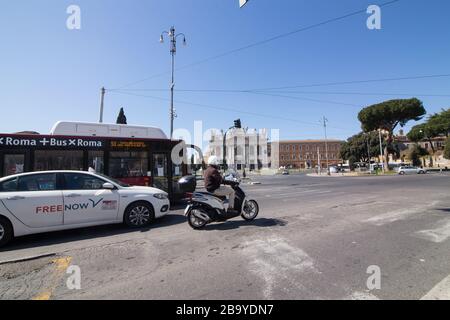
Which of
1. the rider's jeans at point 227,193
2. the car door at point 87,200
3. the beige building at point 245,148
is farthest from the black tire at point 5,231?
the beige building at point 245,148

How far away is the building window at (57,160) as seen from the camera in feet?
26.2

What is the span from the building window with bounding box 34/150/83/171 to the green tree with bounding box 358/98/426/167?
55159 millimetres

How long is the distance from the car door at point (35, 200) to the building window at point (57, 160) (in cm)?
293

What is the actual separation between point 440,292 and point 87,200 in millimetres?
6436

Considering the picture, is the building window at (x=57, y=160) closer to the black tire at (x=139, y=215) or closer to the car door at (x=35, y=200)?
the car door at (x=35, y=200)

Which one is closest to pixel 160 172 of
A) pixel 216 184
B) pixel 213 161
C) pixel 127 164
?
pixel 127 164

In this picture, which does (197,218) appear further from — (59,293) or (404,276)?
(404,276)

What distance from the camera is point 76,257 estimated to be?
14.4ft

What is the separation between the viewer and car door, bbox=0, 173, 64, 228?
5141mm

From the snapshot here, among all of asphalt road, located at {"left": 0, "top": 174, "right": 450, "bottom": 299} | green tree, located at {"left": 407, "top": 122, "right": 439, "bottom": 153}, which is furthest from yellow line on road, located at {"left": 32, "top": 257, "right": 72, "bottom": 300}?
green tree, located at {"left": 407, "top": 122, "right": 439, "bottom": 153}

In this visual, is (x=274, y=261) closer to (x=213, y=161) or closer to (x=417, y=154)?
(x=213, y=161)

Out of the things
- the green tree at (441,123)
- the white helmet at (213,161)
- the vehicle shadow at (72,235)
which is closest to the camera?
the vehicle shadow at (72,235)
